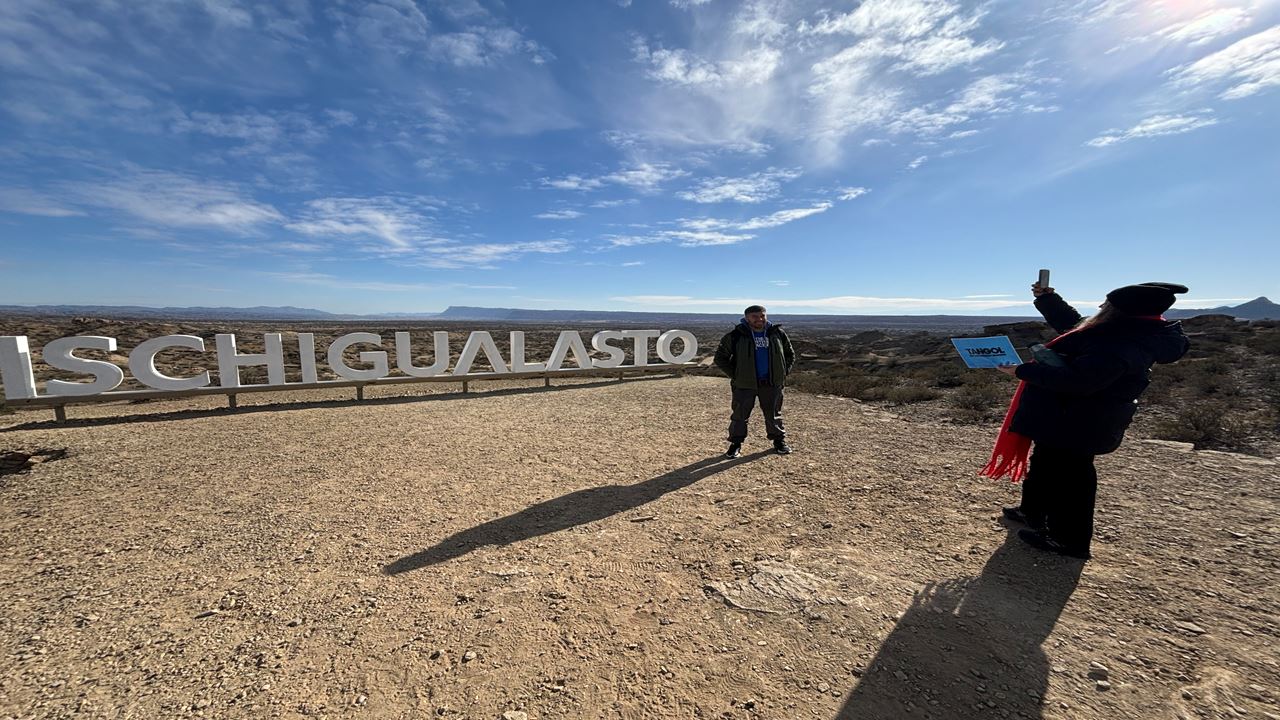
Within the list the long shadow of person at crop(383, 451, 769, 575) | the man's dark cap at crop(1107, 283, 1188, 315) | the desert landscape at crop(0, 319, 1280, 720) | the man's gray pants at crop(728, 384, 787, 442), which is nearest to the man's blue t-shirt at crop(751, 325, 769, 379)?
the man's gray pants at crop(728, 384, 787, 442)

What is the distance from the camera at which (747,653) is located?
2.46 meters

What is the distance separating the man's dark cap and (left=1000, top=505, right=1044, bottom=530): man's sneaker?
1.65 metres

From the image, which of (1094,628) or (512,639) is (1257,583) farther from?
(512,639)

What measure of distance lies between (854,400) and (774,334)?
5.32 m

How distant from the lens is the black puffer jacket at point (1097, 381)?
2746 mm

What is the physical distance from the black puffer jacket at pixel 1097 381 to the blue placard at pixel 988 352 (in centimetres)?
30

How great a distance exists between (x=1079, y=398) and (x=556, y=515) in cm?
397

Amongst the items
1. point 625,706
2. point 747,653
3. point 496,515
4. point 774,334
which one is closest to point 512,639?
point 625,706

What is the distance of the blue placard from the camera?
139 inches

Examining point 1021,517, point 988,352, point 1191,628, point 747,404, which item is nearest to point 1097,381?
point 988,352

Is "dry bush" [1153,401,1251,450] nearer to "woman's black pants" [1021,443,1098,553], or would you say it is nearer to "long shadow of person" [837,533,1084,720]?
"woman's black pants" [1021,443,1098,553]

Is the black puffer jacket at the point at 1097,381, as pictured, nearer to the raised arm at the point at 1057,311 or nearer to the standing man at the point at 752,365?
the raised arm at the point at 1057,311

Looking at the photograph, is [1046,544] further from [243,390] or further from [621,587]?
[243,390]

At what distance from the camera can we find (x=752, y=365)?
19.0 feet
